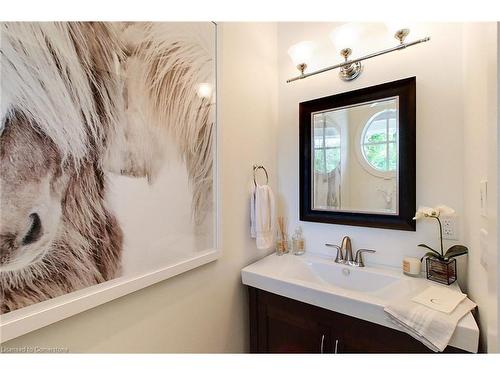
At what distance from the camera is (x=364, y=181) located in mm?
1230

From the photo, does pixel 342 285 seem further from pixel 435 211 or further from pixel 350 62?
pixel 350 62

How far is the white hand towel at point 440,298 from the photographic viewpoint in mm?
788

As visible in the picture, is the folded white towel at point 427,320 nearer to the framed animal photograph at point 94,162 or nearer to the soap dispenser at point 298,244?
the soap dispenser at point 298,244

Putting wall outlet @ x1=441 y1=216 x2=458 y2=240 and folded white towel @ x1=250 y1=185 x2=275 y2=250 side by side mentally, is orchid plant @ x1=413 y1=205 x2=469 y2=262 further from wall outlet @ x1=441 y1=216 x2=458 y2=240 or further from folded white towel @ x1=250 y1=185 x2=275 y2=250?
folded white towel @ x1=250 y1=185 x2=275 y2=250

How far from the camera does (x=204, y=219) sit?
101cm

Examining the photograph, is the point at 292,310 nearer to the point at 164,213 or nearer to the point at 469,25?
the point at 164,213

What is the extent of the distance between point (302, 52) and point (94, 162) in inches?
49.4

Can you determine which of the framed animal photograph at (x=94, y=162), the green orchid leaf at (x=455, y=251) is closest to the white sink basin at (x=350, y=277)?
the green orchid leaf at (x=455, y=251)

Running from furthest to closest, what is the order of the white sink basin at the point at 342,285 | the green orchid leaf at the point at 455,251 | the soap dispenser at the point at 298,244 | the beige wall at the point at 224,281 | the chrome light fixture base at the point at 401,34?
the soap dispenser at the point at 298,244 < the chrome light fixture base at the point at 401,34 < the green orchid leaf at the point at 455,251 < the white sink basin at the point at 342,285 < the beige wall at the point at 224,281

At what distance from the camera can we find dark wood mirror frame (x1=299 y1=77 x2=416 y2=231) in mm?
1083

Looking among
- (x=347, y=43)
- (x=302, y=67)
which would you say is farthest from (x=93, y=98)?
(x=347, y=43)

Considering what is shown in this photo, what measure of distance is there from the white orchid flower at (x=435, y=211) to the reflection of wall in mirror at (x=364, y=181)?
0.12 m

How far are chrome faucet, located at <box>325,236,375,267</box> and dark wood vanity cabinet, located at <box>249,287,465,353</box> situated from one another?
1.23 feet

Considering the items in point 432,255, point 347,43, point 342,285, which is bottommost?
point 342,285
